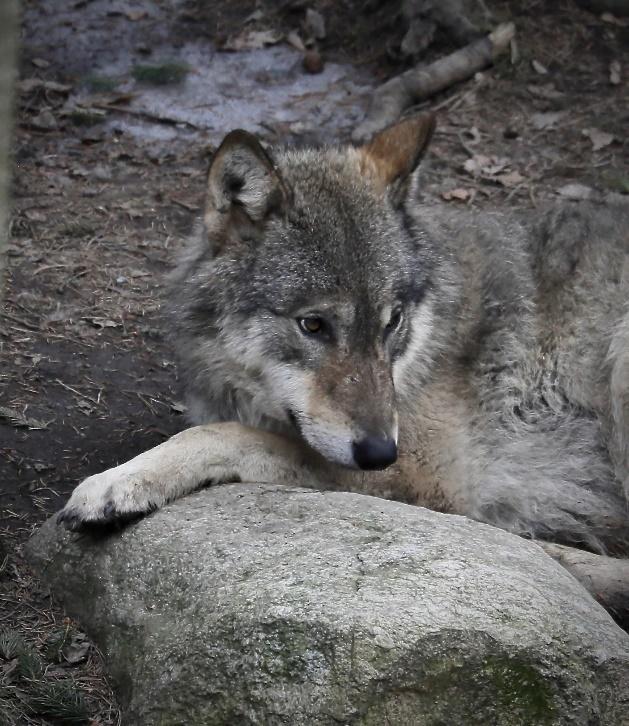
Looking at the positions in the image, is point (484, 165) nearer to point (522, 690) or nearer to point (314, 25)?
point (314, 25)

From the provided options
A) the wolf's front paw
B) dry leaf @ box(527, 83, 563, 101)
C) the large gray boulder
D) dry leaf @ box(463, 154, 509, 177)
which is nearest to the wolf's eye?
the large gray boulder

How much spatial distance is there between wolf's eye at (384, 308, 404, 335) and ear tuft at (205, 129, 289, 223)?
2.12ft

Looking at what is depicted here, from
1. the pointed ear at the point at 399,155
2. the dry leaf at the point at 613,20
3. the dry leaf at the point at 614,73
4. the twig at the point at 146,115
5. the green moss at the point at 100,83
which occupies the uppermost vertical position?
the dry leaf at the point at 613,20

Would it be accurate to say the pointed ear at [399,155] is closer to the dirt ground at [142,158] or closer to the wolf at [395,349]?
the wolf at [395,349]

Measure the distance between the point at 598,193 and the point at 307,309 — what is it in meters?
4.18

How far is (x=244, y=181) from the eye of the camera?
401 centimetres

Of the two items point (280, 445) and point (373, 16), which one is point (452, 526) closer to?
point (280, 445)

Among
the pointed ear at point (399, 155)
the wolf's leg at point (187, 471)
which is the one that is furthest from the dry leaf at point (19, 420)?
the pointed ear at point (399, 155)

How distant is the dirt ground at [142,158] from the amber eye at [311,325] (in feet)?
2.73

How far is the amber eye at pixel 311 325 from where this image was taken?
12.9 ft

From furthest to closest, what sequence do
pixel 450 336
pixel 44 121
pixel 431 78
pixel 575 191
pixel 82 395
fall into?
pixel 431 78, pixel 44 121, pixel 575 191, pixel 82 395, pixel 450 336

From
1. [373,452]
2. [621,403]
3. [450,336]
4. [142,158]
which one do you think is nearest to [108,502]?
[373,452]

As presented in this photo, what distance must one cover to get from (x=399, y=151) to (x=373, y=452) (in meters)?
1.44

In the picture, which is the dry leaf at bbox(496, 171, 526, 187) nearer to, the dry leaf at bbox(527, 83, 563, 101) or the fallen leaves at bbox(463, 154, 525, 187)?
the fallen leaves at bbox(463, 154, 525, 187)
